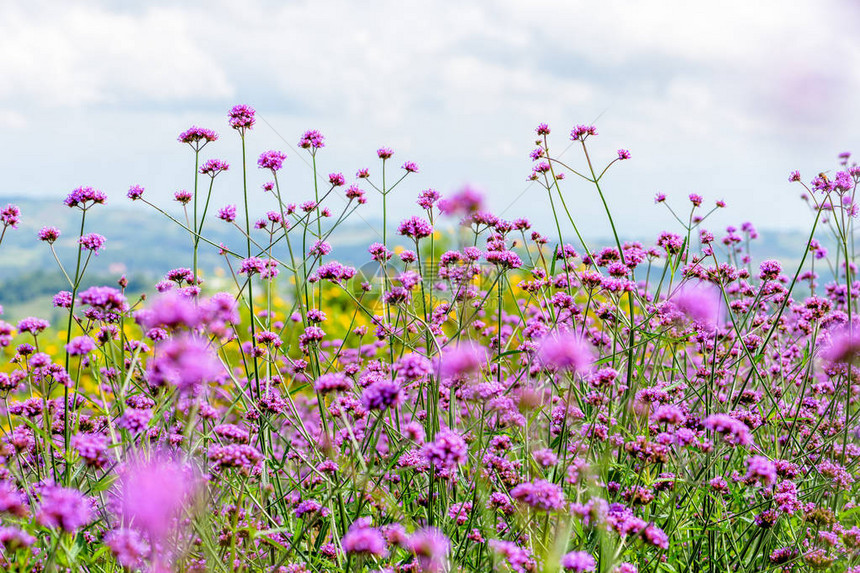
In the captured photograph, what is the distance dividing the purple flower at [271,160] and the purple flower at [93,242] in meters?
→ 0.90

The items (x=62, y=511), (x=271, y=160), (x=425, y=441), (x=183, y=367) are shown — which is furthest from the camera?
(x=271, y=160)

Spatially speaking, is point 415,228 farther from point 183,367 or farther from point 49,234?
point 49,234

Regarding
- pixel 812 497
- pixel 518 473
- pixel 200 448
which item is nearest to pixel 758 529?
pixel 812 497

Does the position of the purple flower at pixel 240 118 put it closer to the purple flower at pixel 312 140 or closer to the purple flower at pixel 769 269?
the purple flower at pixel 312 140

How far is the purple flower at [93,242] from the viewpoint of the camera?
3365 millimetres

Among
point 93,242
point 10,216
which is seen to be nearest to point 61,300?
point 93,242

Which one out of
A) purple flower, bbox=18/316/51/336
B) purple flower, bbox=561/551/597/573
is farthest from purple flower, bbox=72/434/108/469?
purple flower, bbox=18/316/51/336

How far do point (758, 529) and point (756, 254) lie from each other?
388 cm

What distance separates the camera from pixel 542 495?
2027 mm

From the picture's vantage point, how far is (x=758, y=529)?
299 centimetres

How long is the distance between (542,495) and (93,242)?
2550mm

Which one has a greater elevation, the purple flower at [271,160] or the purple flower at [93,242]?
the purple flower at [271,160]

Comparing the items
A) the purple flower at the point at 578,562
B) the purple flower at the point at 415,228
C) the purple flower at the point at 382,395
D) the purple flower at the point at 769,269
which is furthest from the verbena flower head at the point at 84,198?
the purple flower at the point at 769,269

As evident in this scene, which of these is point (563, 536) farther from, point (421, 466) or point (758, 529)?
Answer: point (758, 529)
